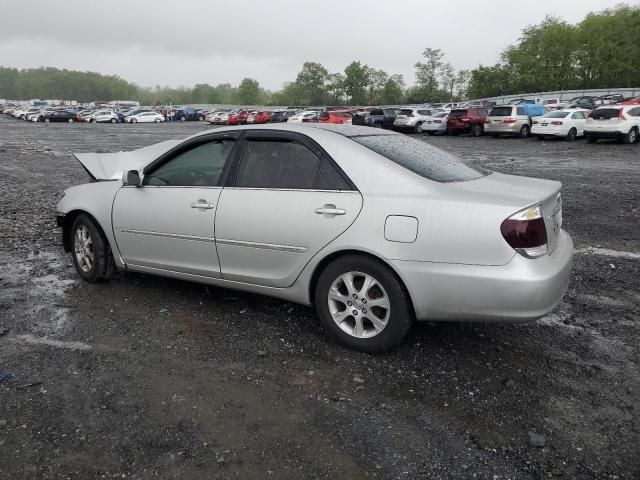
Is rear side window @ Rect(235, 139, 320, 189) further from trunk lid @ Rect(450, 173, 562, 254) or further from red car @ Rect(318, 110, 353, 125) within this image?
red car @ Rect(318, 110, 353, 125)

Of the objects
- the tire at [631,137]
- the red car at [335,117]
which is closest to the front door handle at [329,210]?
the tire at [631,137]

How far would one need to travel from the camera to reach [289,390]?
10.6ft

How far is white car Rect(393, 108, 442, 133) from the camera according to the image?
33.0 metres

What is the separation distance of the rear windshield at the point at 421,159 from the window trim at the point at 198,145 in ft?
3.15

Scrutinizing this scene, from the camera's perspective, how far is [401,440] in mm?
2742

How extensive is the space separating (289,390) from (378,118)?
111 feet

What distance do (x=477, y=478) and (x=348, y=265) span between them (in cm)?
154

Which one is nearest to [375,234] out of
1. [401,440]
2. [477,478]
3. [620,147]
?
[401,440]

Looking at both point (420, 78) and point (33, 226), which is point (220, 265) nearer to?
point (33, 226)

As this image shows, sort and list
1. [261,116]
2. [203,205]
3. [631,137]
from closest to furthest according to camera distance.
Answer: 1. [203,205]
2. [631,137]
3. [261,116]

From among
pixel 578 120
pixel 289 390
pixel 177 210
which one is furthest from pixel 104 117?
pixel 289 390

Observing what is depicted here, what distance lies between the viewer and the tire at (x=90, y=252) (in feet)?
16.3

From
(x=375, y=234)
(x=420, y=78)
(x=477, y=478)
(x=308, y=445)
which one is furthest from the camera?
(x=420, y=78)

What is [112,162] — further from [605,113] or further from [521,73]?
[521,73]
